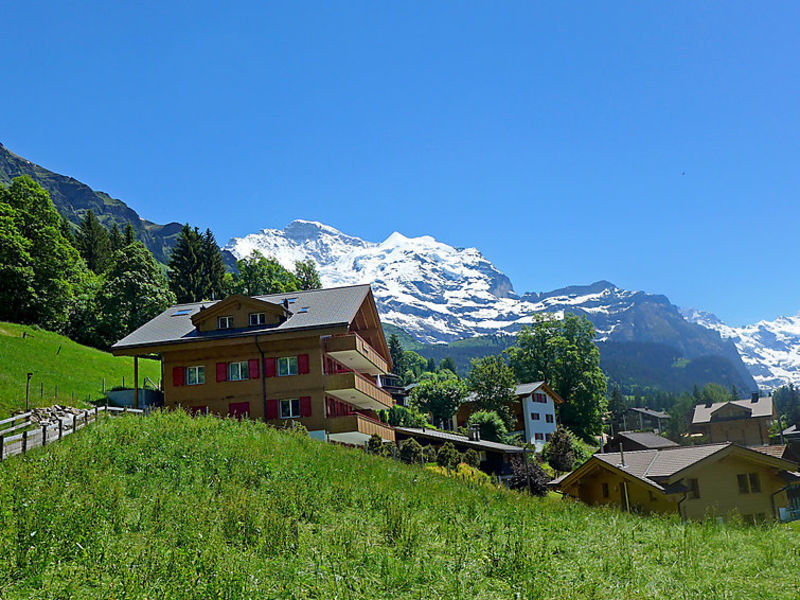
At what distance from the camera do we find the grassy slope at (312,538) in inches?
531

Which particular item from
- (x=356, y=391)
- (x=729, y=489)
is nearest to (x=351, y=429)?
(x=356, y=391)

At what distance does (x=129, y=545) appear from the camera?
14.7 meters

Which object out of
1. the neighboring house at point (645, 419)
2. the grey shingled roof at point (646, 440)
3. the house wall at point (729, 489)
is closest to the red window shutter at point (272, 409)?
the house wall at point (729, 489)

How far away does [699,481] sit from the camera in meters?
39.5

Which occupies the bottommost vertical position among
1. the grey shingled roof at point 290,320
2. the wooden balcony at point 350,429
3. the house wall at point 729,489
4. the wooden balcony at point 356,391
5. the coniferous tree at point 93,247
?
the house wall at point 729,489

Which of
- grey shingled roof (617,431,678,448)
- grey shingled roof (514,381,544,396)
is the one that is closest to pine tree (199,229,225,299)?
grey shingled roof (514,381,544,396)

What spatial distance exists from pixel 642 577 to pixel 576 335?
86184 millimetres

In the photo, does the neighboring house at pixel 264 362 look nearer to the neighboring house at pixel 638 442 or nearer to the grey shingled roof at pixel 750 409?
the neighboring house at pixel 638 442

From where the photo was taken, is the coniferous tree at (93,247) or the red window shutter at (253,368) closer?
the red window shutter at (253,368)

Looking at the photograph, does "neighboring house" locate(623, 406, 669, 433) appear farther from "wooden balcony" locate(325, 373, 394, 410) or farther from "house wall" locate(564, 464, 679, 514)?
"house wall" locate(564, 464, 679, 514)

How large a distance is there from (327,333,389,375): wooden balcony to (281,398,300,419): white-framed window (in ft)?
11.8

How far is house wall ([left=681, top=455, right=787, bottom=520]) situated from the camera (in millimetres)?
39156

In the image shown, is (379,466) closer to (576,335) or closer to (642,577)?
(642,577)

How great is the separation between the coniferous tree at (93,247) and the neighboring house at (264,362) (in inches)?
2901
